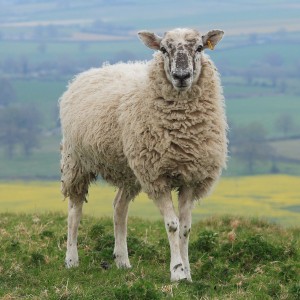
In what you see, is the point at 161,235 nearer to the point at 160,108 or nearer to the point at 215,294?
the point at 160,108

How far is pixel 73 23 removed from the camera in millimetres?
197625

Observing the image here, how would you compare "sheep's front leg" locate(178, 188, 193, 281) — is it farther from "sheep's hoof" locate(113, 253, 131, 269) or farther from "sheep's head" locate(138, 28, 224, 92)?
"sheep's head" locate(138, 28, 224, 92)

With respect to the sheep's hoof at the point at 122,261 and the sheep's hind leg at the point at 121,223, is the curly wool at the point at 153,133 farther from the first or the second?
the sheep's hoof at the point at 122,261

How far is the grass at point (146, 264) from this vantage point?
865 cm

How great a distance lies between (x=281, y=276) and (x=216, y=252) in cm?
152

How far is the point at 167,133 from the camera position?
999 centimetres

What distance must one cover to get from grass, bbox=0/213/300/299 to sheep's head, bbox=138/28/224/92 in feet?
7.40

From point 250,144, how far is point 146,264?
68587mm

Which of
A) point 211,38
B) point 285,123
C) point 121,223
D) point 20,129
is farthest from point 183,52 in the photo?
point 20,129

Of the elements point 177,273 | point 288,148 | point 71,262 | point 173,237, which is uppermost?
point 173,237

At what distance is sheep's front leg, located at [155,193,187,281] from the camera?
969cm

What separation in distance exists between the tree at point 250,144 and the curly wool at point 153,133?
62.3 metres

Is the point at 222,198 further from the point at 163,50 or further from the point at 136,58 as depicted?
the point at 136,58

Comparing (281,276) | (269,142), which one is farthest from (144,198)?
(281,276)
